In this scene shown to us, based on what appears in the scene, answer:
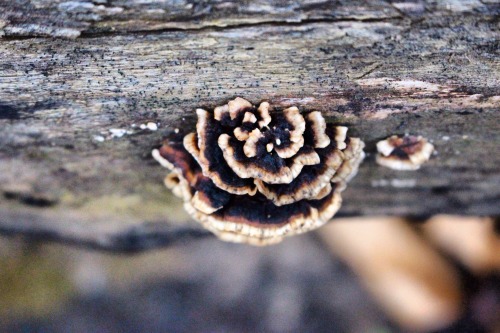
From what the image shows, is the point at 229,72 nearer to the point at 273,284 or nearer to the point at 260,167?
the point at 260,167

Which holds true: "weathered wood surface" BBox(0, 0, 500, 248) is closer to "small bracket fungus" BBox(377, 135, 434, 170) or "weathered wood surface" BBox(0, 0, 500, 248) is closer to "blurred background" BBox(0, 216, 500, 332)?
"small bracket fungus" BBox(377, 135, 434, 170)

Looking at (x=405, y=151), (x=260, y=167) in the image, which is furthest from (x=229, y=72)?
(x=405, y=151)

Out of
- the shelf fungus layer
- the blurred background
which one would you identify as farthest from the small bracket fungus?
the blurred background

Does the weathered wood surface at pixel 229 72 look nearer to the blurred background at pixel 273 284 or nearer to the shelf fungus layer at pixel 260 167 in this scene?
the shelf fungus layer at pixel 260 167

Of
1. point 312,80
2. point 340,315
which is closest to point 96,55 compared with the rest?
point 312,80

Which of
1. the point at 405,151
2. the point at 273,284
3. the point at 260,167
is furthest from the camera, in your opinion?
the point at 273,284
